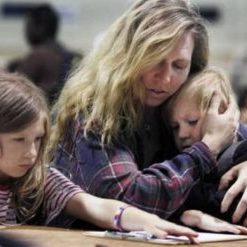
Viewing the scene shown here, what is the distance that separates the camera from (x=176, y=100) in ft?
11.0

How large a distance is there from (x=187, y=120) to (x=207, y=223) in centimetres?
38

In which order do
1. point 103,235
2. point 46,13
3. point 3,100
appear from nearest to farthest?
1. point 103,235
2. point 3,100
3. point 46,13

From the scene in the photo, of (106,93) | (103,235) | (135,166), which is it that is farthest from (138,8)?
(103,235)

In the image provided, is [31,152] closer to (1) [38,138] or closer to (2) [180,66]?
(1) [38,138]

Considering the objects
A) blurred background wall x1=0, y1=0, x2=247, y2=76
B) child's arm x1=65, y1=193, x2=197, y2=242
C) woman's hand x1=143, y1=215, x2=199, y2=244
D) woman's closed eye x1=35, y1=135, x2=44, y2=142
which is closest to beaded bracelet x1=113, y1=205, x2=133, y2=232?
child's arm x1=65, y1=193, x2=197, y2=242

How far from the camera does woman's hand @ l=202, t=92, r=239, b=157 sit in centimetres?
328

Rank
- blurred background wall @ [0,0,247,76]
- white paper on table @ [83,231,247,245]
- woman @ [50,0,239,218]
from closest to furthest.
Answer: white paper on table @ [83,231,247,245] < woman @ [50,0,239,218] < blurred background wall @ [0,0,247,76]

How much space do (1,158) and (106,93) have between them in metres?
0.43

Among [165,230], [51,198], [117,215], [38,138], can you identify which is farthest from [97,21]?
[165,230]

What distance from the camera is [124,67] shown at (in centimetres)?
329

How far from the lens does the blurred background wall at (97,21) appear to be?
1834cm

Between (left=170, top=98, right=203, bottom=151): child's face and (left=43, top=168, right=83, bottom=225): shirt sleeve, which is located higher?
(left=170, top=98, right=203, bottom=151): child's face

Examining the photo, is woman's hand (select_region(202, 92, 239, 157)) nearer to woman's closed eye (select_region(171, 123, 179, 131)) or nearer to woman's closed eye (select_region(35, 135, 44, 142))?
woman's closed eye (select_region(171, 123, 179, 131))

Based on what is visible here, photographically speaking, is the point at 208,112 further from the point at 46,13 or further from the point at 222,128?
the point at 46,13
